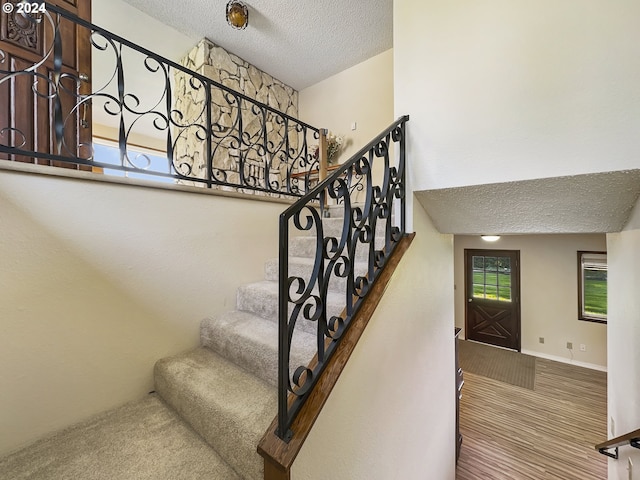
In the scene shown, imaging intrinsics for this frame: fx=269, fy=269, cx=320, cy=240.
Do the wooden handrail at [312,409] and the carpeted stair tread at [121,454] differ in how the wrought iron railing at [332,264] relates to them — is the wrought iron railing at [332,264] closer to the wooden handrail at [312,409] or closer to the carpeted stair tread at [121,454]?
the wooden handrail at [312,409]

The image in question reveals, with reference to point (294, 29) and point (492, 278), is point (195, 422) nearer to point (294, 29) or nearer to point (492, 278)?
point (294, 29)

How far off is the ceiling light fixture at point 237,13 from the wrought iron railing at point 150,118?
0.69 meters

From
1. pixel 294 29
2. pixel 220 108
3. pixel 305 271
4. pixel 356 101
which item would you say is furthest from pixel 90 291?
pixel 356 101

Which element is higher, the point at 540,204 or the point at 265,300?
the point at 540,204

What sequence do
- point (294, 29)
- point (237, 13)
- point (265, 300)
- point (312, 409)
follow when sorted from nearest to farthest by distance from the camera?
point (312, 409) → point (265, 300) → point (237, 13) → point (294, 29)

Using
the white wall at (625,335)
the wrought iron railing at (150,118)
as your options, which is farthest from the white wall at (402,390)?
the wrought iron railing at (150,118)

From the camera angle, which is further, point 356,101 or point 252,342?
point 356,101

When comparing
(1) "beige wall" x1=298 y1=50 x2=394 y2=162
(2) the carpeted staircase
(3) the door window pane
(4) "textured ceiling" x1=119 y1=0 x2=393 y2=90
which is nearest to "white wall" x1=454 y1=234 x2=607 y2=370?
(3) the door window pane

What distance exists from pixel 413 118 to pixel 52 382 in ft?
7.37

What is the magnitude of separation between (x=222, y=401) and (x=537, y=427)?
4.35m

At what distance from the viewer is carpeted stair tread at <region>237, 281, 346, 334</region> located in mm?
1473

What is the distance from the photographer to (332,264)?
3.39ft

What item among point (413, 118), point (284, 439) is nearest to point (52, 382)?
point (284, 439)

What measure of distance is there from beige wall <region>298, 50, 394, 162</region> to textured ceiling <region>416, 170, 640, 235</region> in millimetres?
2344
